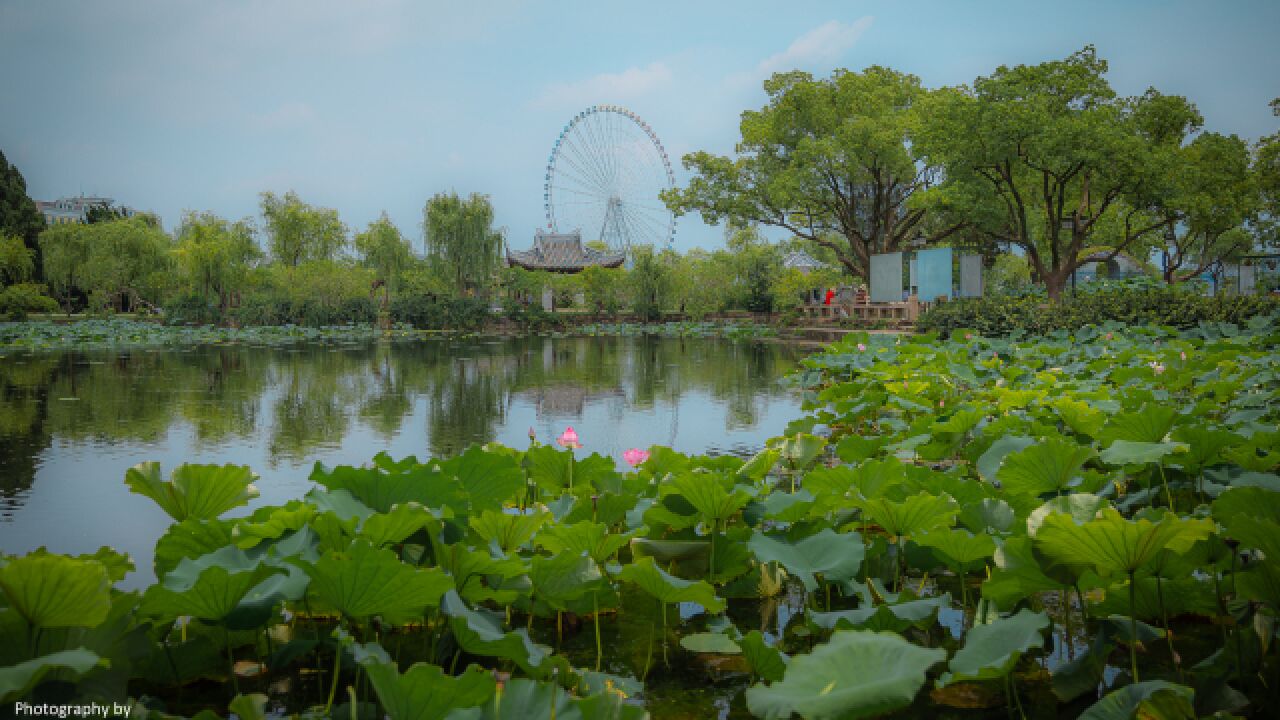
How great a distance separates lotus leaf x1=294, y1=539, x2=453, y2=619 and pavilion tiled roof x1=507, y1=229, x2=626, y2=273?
31.4 metres

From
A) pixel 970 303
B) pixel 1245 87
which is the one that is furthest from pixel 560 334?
pixel 1245 87

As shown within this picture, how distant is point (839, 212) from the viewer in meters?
19.0

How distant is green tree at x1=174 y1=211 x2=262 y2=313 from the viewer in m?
25.4

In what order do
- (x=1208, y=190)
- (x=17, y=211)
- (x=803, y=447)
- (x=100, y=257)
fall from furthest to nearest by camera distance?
(x=17, y=211), (x=100, y=257), (x=1208, y=190), (x=803, y=447)

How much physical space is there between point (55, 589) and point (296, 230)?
30.8m

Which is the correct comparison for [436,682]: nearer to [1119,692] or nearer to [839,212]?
[1119,692]

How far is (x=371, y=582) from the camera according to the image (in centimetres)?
122

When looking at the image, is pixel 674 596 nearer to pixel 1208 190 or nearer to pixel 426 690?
pixel 426 690

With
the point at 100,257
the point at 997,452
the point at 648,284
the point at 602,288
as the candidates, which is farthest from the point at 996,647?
the point at 602,288

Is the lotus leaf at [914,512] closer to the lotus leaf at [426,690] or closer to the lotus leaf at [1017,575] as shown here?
the lotus leaf at [1017,575]

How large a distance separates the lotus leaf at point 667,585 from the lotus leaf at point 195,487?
83 cm

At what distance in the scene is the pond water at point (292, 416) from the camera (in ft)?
11.7

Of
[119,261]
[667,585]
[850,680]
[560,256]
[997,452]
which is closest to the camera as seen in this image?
[850,680]

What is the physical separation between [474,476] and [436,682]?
3.04 feet
